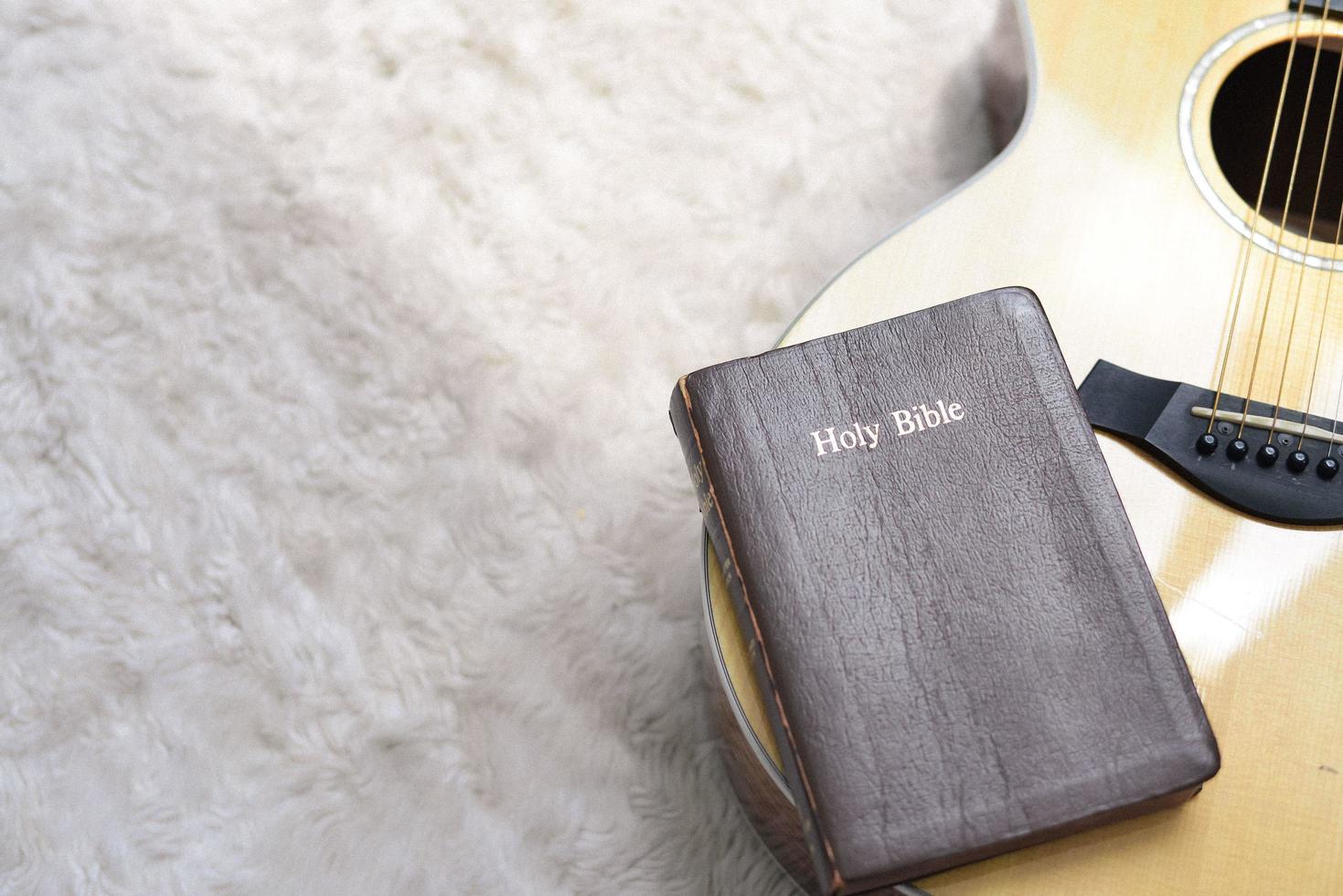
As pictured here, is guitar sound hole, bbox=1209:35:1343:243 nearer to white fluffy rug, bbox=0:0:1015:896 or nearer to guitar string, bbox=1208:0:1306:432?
guitar string, bbox=1208:0:1306:432

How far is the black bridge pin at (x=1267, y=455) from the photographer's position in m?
0.73

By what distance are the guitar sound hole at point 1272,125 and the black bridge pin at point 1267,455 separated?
265 millimetres

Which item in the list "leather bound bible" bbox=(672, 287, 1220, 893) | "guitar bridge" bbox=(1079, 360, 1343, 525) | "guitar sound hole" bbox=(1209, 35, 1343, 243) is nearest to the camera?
"leather bound bible" bbox=(672, 287, 1220, 893)

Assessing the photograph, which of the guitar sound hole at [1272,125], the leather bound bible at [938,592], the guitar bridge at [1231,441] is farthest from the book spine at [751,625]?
the guitar sound hole at [1272,125]

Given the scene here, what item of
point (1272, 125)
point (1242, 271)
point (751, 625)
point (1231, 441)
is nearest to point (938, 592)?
point (751, 625)

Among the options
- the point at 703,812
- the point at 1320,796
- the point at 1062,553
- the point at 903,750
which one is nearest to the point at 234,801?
the point at 703,812

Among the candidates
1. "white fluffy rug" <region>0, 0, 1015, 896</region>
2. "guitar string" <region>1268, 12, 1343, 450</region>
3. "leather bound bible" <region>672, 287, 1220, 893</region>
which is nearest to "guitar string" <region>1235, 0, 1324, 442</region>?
"guitar string" <region>1268, 12, 1343, 450</region>

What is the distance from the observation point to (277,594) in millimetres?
986

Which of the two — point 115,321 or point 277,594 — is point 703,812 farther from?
point 115,321

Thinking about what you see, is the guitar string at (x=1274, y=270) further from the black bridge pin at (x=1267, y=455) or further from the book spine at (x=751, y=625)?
the book spine at (x=751, y=625)

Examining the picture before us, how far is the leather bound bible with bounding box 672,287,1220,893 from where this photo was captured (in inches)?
24.5

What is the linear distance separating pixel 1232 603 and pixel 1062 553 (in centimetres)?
13

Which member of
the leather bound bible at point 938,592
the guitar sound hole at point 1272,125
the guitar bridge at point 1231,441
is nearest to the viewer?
the leather bound bible at point 938,592

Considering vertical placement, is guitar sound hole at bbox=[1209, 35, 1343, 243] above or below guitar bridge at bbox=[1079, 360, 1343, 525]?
above
